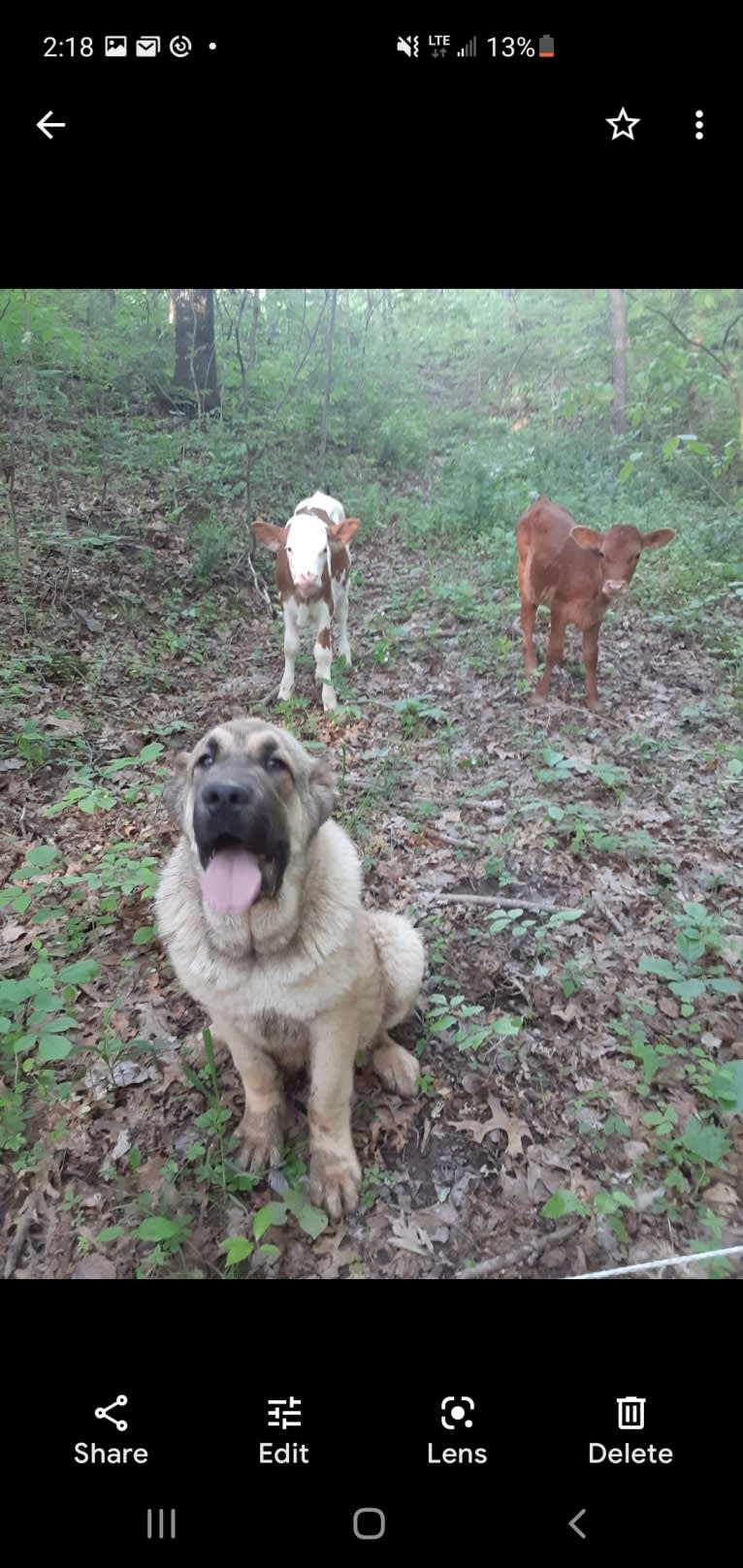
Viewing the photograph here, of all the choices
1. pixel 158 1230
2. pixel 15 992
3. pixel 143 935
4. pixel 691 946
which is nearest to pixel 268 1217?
pixel 158 1230

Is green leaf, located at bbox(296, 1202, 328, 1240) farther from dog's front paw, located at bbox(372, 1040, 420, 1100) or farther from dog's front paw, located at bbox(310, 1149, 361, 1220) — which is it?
Answer: dog's front paw, located at bbox(372, 1040, 420, 1100)

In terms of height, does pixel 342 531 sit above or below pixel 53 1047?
above

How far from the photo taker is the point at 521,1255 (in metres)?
2.13

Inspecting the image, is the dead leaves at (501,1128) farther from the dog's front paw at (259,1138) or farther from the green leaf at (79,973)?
the green leaf at (79,973)

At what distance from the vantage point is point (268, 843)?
2254 mm

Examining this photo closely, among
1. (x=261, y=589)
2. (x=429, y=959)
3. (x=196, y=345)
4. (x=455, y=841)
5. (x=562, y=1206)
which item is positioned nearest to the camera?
(x=562, y=1206)

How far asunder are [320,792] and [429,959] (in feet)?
3.93

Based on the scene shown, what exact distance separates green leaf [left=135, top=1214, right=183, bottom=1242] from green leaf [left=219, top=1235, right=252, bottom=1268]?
0.50 feet

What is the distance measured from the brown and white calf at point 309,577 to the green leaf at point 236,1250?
3.03m

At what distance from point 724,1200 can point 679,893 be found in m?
1.50

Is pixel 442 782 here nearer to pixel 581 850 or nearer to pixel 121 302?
pixel 581 850
